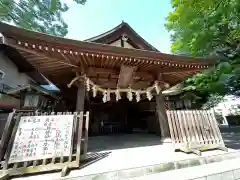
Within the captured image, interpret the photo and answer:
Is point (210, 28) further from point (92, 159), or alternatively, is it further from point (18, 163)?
point (18, 163)

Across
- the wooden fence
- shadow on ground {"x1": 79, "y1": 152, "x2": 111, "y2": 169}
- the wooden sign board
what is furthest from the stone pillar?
the wooden sign board

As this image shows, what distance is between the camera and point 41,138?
2.85 m

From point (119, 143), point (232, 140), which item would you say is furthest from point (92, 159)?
point (232, 140)

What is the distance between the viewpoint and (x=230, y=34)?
632 centimetres

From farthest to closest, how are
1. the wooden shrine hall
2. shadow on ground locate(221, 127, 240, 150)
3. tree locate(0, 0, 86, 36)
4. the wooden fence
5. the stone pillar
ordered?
tree locate(0, 0, 86, 36), the stone pillar, shadow on ground locate(221, 127, 240, 150), the wooden fence, the wooden shrine hall

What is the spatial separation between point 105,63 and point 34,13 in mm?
6672

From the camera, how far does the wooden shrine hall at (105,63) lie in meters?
3.10

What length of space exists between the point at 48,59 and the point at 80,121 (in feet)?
6.58

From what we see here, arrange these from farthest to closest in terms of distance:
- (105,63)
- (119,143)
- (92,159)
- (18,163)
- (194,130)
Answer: (119,143), (105,63), (194,130), (92,159), (18,163)

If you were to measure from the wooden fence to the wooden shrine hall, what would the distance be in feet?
3.11

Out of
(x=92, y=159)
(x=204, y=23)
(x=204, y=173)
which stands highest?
(x=204, y=23)

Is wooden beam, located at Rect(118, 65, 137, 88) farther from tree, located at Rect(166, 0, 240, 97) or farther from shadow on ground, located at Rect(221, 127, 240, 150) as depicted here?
shadow on ground, located at Rect(221, 127, 240, 150)

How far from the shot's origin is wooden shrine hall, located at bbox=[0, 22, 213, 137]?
10.2 feet

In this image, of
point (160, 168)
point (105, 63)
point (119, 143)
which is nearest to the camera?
point (160, 168)
